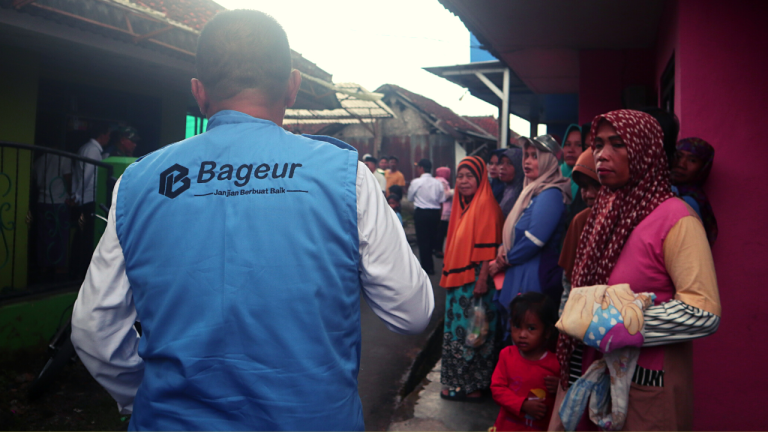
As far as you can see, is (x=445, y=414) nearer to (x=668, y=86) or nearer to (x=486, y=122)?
(x=668, y=86)

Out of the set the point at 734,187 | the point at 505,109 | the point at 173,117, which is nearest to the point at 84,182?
the point at 173,117

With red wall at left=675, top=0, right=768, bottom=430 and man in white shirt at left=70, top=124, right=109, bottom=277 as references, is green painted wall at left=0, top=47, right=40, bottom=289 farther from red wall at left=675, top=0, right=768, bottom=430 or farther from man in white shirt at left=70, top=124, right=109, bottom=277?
red wall at left=675, top=0, right=768, bottom=430


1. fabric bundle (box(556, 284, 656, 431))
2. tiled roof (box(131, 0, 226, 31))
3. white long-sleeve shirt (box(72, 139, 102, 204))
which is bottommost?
fabric bundle (box(556, 284, 656, 431))

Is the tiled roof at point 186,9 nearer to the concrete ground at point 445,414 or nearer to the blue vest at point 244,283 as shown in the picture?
the concrete ground at point 445,414

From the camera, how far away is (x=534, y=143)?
3799 millimetres

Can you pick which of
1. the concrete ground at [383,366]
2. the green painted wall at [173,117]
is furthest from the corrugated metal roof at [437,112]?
the concrete ground at [383,366]

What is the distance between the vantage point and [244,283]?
119 centimetres

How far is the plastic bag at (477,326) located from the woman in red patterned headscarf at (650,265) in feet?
5.49

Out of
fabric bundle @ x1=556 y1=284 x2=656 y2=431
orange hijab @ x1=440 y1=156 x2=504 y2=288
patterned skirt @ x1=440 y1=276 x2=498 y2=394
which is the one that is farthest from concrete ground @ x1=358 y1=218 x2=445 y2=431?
fabric bundle @ x1=556 y1=284 x2=656 y2=431

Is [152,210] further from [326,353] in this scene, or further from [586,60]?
[586,60]

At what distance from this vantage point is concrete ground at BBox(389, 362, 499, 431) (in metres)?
3.68

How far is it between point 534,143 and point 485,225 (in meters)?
0.73

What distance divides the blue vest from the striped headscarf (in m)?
1.31

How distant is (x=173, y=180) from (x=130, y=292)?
12.7 inches
